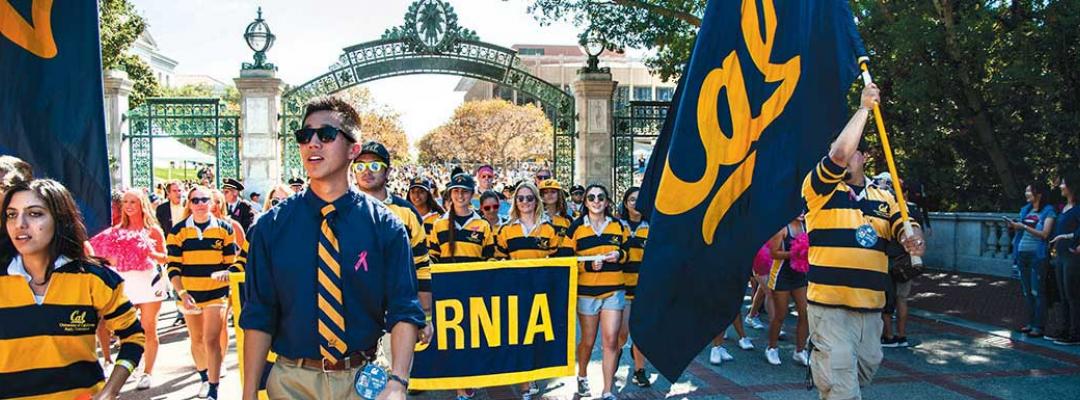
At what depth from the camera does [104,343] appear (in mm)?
7879

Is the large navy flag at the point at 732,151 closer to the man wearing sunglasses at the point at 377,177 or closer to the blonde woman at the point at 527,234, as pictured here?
the man wearing sunglasses at the point at 377,177

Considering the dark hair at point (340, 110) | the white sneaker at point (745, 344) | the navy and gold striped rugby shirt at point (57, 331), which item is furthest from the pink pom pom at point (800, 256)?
the navy and gold striped rugby shirt at point (57, 331)

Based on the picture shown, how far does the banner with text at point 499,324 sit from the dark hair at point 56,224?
350 centimetres

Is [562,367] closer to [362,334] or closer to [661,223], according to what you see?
[661,223]

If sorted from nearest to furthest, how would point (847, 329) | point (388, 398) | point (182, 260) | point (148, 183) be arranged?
point (388, 398) < point (847, 329) < point (182, 260) < point (148, 183)

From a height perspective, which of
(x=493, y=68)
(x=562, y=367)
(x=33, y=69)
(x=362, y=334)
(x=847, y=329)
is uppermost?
(x=493, y=68)

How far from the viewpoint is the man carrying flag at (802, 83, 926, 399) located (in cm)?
520

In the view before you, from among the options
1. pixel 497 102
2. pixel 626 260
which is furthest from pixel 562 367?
pixel 497 102

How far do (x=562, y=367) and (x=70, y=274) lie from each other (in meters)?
4.60

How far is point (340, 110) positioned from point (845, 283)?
3.46 metres

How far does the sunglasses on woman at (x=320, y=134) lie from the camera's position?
329 centimetres

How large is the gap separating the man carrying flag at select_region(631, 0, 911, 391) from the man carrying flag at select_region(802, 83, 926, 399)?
688 mm

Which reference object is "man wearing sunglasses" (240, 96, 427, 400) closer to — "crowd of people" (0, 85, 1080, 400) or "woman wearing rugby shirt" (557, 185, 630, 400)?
"crowd of people" (0, 85, 1080, 400)

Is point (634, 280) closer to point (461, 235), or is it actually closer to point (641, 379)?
point (641, 379)
